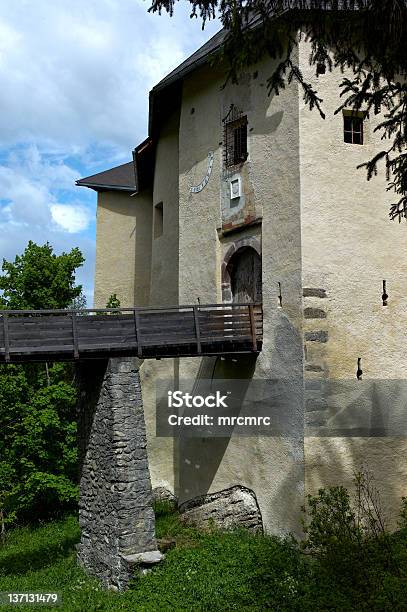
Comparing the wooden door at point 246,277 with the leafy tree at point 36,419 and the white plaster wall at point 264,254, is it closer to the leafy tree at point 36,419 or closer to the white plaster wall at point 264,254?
the white plaster wall at point 264,254

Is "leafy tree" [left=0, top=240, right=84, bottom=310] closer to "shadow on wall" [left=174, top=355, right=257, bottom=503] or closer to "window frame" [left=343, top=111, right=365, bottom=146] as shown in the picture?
"shadow on wall" [left=174, top=355, right=257, bottom=503]

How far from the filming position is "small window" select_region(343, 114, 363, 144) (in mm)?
12422

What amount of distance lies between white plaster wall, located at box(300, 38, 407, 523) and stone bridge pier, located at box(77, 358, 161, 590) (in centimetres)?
297

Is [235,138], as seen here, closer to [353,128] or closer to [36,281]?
[353,128]

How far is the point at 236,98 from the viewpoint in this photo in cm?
1350

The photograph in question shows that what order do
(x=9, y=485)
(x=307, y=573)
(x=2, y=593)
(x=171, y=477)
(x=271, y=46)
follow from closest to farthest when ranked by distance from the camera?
(x=271, y=46) → (x=307, y=573) → (x=2, y=593) → (x=171, y=477) → (x=9, y=485)

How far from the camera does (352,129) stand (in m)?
12.5

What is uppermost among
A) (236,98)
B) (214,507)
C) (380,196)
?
(236,98)

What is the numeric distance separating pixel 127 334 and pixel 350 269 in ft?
13.1

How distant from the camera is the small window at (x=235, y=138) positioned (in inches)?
529

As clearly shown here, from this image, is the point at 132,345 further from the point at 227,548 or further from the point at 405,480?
the point at 405,480

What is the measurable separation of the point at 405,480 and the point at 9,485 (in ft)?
31.6

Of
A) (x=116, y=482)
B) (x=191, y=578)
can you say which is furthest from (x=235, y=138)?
(x=191, y=578)

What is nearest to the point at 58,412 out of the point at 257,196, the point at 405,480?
the point at 257,196
